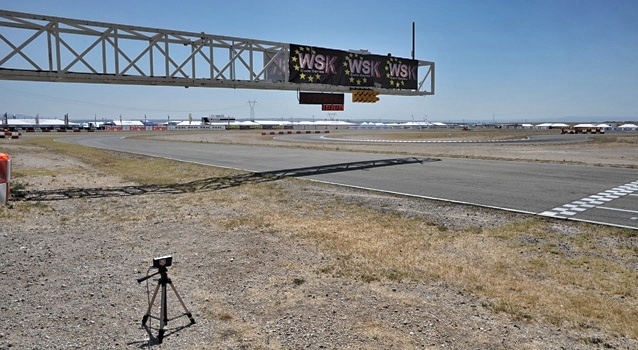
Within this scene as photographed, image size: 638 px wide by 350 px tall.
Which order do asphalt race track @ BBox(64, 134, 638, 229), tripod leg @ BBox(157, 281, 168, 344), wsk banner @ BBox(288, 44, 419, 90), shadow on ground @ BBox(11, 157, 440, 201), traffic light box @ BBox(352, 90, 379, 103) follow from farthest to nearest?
traffic light box @ BBox(352, 90, 379, 103)
wsk banner @ BBox(288, 44, 419, 90)
shadow on ground @ BBox(11, 157, 440, 201)
asphalt race track @ BBox(64, 134, 638, 229)
tripod leg @ BBox(157, 281, 168, 344)

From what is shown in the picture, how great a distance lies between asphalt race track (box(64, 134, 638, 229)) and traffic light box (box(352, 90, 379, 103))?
370cm

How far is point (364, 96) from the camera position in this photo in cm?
2586

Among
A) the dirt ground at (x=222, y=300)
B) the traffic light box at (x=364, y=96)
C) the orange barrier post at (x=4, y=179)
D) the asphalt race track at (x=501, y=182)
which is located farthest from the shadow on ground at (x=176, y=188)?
the traffic light box at (x=364, y=96)

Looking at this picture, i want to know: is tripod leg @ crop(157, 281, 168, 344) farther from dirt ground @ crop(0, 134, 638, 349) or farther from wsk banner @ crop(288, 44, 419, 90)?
wsk banner @ crop(288, 44, 419, 90)

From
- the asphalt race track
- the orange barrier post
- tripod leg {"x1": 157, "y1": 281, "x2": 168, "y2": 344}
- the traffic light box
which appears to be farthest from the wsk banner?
tripod leg {"x1": 157, "y1": 281, "x2": 168, "y2": 344}

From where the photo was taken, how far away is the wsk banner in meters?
22.2

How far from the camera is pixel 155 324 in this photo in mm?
5164

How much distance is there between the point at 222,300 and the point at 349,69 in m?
20.5

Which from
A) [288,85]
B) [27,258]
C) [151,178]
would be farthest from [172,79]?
[27,258]

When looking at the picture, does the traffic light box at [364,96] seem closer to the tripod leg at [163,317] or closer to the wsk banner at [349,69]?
the wsk banner at [349,69]

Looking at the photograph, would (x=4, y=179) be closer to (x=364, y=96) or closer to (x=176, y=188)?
(x=176, y=188)

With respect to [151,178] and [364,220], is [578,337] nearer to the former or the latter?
[364,220]

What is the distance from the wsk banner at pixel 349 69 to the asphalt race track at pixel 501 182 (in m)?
4.73

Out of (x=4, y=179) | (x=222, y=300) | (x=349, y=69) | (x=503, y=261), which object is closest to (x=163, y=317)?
(x=222, y=300)
